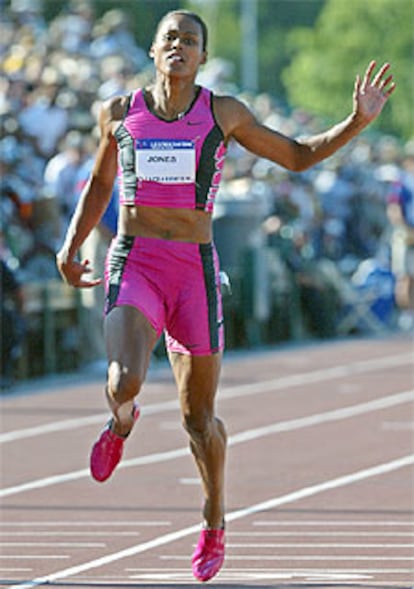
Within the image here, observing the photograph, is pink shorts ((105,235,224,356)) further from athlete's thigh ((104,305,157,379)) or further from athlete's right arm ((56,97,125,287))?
athlete's right arm ((56,97,125,287))

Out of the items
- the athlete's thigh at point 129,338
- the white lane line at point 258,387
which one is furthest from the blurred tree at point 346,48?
the athlete's thigh at point 129,338

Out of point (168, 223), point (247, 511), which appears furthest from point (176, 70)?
point (247, 511)

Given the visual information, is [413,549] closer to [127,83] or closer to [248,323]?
[248,323]

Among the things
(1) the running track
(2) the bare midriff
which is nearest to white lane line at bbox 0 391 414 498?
(1) the running track

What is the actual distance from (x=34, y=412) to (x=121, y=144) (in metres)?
8.58

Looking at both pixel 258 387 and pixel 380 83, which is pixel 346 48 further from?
pixel 380 83

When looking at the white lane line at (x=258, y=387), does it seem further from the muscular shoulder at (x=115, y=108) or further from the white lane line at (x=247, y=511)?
the muscular shoulder at (x=115, y=108)

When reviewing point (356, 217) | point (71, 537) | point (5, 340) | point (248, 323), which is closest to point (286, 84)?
point (356, 217)

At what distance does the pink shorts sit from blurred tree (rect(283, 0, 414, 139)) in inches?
2842

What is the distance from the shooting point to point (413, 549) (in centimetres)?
1030

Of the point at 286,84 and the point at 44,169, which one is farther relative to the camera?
the point at 286,84

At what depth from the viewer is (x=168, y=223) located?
30.1 feet

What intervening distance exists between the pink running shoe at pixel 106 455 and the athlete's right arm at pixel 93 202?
71 centimetres

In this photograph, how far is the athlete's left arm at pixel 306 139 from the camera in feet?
29.9
